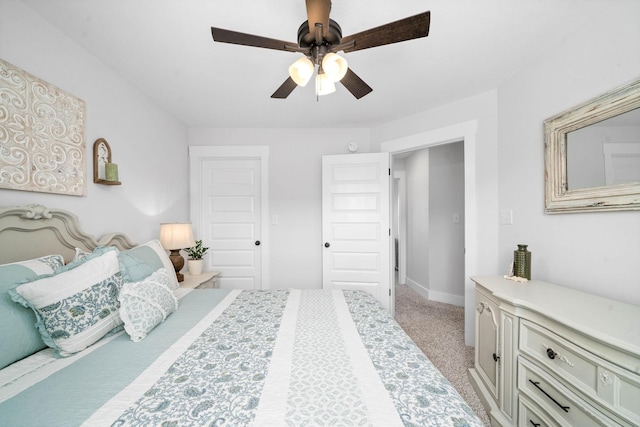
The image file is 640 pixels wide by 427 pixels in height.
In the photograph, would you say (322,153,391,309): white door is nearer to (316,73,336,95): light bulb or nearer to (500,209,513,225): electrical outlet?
(500,209,513,225): electrical outlet

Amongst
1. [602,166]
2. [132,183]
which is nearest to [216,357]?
[132,183]

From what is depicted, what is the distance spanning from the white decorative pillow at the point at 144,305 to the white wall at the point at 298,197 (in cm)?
183

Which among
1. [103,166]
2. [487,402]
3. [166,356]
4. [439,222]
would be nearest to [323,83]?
[166,356]

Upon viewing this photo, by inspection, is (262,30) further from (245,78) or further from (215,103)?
(215,103)

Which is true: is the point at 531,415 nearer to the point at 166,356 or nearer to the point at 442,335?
the point at 442,335

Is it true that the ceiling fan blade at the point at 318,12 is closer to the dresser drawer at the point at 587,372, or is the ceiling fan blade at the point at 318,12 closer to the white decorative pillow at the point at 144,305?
the white decorative pillow at the point at 144,305

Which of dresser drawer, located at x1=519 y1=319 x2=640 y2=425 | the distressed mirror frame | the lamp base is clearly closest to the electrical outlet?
the distressed mirror frame

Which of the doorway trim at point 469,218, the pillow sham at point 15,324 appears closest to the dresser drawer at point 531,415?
the doorway trim at point 469,218

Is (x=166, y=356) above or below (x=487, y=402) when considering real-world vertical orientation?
above

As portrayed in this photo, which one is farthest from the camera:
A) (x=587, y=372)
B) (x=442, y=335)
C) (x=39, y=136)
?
(x=442, y=335)

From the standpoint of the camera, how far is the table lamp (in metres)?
2.23

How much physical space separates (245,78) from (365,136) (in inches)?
66.8

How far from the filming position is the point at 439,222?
3588 millimetres

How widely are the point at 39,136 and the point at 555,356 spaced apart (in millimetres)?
2933
